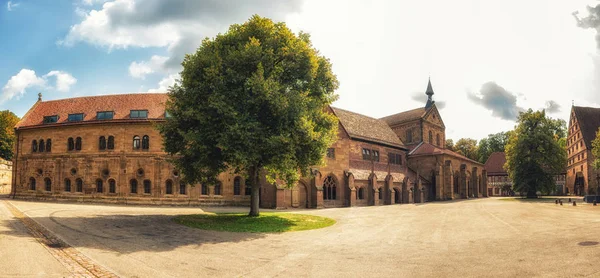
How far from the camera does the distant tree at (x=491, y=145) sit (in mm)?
108625

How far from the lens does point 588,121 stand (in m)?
71.0

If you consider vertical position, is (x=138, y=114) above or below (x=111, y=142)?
above

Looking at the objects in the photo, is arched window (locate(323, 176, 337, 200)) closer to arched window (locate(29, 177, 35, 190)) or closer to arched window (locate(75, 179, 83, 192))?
arched window (locate(75, 179, 83, 192))

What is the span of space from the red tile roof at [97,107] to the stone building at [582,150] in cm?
6947

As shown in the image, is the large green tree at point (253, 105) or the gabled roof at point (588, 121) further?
the gabled roof at point (588, 121)

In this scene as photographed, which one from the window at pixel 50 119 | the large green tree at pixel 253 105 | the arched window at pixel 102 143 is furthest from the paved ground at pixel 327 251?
the window at pixel 50 119

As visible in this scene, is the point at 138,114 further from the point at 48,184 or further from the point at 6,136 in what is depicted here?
the point at 6,136

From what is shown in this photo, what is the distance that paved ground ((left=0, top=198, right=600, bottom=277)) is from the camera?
10.8 m

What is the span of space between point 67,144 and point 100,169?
5.82m

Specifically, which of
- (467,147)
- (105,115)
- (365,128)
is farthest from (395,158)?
(467,147)

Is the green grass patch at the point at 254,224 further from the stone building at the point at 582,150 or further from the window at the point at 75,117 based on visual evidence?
the stone building at the point at 582,150

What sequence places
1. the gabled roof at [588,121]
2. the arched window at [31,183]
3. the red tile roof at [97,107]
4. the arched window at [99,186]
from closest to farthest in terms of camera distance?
the arched window at [99,186]
the red tile roof at [97,107]
the arched window at [31,183]
the gabled roof at [588,121]

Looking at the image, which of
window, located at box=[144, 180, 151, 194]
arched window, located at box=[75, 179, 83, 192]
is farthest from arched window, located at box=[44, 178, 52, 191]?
window, located at box=[144, 180, 151, 194]

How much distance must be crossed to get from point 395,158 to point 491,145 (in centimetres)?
7090
